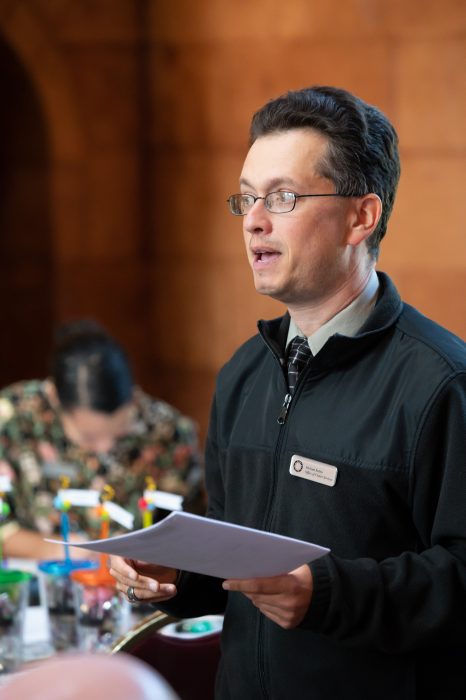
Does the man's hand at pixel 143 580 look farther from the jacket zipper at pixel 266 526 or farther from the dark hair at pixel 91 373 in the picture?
the dark hair at pixel 91 373

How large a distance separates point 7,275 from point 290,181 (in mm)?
5044

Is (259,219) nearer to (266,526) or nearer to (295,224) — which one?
(295,224)

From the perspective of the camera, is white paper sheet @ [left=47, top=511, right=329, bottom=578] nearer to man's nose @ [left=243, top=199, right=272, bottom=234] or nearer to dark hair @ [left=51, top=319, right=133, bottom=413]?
man's nose @ [left=243, top=199, right=272, bottom=234]

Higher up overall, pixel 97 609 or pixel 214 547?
pixel 214 547

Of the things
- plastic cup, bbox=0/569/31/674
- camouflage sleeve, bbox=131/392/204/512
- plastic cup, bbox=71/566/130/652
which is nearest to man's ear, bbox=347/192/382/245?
plastic cup, bbox=71/566/130/652

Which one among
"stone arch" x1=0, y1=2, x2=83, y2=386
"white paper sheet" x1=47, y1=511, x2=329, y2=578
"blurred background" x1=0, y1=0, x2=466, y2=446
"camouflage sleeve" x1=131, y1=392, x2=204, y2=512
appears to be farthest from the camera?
"stone arch" x1=0, y1=2, x2=83, y2=386

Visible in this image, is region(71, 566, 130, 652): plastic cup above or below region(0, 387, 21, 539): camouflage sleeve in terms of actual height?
below

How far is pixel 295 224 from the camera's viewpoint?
1694 millimetres

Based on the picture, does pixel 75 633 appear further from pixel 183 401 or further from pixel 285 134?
pixel 183 401

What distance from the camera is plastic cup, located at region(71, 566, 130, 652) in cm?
234

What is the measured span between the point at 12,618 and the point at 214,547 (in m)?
1.11

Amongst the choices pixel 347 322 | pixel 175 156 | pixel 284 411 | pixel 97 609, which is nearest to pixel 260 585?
pixel 284 411

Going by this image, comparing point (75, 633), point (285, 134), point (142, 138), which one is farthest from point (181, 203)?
point (285, 134)

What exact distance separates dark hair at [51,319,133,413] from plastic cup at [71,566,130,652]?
45.7 inches
